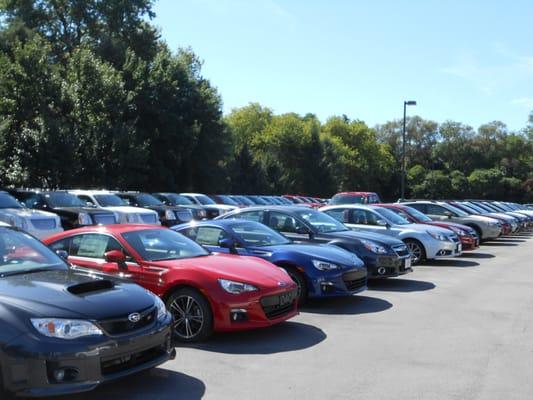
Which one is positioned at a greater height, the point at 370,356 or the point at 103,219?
the point at 103,219

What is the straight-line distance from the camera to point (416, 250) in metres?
15.6

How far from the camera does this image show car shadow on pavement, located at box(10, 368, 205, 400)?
531cm

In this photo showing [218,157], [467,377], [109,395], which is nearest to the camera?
[109,395]

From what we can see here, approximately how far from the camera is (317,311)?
930 cm

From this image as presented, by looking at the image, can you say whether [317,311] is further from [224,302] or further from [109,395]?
[109,395]

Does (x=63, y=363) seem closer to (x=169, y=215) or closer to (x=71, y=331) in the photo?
(x=71, y=331)

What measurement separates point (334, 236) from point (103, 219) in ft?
24.2

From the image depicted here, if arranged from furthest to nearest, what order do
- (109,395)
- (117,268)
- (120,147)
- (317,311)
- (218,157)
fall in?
(218,157) → (120,147) → (317,311) → (117,268) → (109,395)

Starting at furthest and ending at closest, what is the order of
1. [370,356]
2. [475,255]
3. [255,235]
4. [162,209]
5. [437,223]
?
1. [162,209]
2. [475,255]
3. [437,223]
4. [255,235]
5. [370,356]

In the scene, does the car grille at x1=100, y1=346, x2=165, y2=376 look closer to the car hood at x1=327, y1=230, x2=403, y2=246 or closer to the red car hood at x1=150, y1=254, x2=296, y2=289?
the red car hood at x1=150, y1=254, x2=296, y2=289

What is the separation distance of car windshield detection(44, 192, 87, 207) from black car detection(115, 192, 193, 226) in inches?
111

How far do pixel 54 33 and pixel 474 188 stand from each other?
54477 mm

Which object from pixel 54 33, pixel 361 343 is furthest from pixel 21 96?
pixel 361 343

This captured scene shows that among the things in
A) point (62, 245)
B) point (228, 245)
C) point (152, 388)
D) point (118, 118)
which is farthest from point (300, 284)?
point (118, 118)
